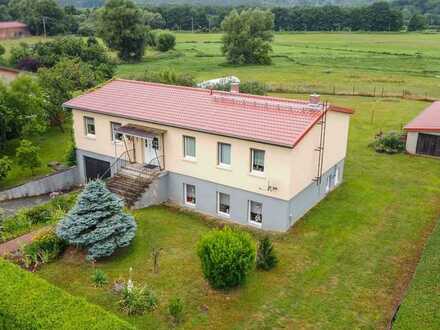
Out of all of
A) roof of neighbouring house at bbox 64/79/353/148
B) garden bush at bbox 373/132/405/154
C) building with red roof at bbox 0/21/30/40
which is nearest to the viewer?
roof of neighbouring house at bbox 64/79/353/148

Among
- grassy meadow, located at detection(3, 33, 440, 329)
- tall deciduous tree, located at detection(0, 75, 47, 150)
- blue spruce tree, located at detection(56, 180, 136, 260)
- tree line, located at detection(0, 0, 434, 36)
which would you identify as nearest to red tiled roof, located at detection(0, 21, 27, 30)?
tree line, located at detection(0, 0, 434, 36)

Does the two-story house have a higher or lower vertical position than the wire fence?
higher

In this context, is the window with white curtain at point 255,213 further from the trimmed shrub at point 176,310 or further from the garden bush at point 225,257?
the trimmed shrub at point 176,310

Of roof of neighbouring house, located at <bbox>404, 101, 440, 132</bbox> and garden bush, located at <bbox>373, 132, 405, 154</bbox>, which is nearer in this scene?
roof of neighbouring house, located at <bbox>404, 101, 440, 132</bbox>

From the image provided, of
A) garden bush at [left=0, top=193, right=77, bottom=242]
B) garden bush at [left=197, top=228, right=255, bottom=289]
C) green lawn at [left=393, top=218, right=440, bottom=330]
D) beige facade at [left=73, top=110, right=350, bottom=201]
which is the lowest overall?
garden bush at [left=0, top=193, right=77, bottom=242]

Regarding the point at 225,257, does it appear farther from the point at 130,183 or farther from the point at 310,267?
the point at 130,183

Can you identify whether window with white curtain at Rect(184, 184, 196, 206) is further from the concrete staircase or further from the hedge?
the hedge
